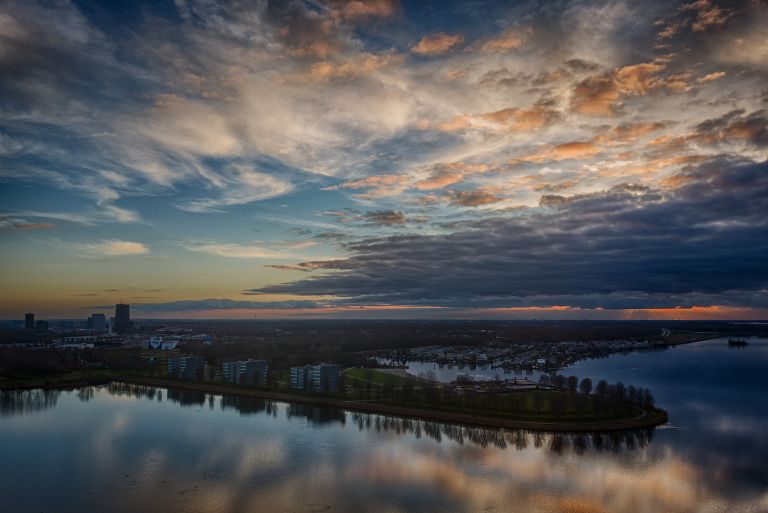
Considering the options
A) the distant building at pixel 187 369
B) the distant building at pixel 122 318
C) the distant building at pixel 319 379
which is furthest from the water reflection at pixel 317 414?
the distant building at pixel 122 318

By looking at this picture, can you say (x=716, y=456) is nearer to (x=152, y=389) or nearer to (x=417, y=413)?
(x=417, y=413)

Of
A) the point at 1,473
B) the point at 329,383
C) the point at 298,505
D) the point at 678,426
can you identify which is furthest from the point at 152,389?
the point at 678,426

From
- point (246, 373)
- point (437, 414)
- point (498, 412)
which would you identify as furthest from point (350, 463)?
point (246, 373)

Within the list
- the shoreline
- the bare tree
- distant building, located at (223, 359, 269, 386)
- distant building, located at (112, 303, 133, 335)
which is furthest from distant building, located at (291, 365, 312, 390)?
distant building, located at (112, 303, 133, 335)

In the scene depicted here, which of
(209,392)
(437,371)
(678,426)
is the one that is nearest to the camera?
(678,426)

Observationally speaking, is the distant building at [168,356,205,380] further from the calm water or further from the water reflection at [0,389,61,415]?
the calm water
